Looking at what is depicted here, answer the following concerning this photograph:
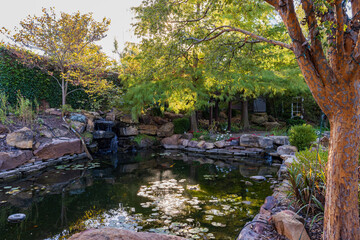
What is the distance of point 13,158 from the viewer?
6.87 metres

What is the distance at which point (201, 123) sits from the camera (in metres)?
15.0

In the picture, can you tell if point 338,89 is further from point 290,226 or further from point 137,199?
point 137,199

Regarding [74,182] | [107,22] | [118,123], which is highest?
[107,22]

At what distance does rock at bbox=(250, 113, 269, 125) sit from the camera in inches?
642

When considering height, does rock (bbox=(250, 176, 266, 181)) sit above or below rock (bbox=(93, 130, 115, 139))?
below

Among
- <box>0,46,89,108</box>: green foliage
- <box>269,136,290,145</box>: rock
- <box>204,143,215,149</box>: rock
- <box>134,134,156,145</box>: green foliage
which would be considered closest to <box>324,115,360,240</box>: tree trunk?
<box>269,136,290,145</box>: rock

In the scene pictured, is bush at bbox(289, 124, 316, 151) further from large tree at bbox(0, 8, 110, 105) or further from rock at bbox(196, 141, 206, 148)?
→ large tree at bbox(0, 8, 110, 105)

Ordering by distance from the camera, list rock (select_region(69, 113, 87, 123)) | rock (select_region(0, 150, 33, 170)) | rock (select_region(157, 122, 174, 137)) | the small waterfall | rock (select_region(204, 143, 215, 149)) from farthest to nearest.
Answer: rock (select_region(157, 122, 174, 137))
the small waterfall
rock (select_region(204, 143, 215, 149))
rock (select_region(69, 113, 87, 123))
rock (select_region(0, 150, 33, 170))

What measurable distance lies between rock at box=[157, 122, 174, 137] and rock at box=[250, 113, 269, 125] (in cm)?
706

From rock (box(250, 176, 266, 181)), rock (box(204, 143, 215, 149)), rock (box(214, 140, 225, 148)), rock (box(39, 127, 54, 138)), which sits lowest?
rock (box(250, 176, 266, 181))

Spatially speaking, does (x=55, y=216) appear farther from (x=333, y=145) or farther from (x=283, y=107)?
(x=283, y=107)

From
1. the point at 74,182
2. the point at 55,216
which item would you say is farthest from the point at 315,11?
the point at 74,182

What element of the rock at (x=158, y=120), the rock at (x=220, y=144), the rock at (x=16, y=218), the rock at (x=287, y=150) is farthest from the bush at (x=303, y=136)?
the rock at (x=16, y=218)

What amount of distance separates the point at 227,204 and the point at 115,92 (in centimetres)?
1044
